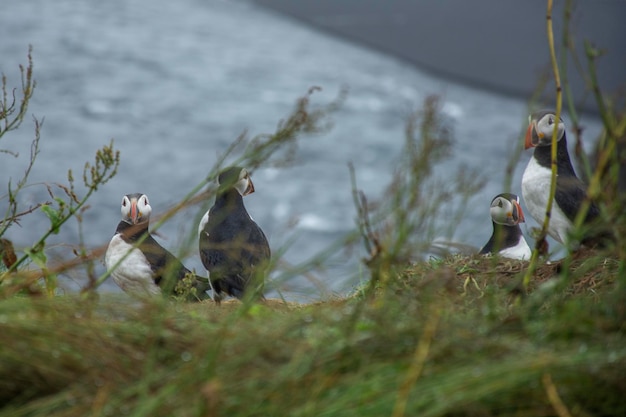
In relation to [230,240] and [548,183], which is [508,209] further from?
[230,240]

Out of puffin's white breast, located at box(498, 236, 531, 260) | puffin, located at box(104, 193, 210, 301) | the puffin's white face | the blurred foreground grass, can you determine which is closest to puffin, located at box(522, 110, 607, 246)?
puffin's white breast, located at box(498, 236, 531, 260)

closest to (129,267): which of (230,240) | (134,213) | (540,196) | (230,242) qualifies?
(134,213)

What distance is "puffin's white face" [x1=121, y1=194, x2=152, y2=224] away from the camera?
173 inches

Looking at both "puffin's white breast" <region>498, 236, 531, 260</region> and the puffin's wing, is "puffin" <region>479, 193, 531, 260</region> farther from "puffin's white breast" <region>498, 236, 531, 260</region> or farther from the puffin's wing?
the puffin's wing

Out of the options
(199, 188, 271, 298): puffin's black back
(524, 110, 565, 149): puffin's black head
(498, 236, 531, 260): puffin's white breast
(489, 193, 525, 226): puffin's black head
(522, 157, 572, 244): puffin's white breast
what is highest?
(524, 110, 565, 149): puffin's black head

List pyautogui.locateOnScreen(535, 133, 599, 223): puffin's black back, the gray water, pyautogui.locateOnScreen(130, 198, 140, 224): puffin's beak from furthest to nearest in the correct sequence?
the gray water, pyautogui.locateOnScreen(130, 198, 140, 224): puffin's beak, pyautogui.locateOnScreen(535, 133, 599, 223): puffin's black back

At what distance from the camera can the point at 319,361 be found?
175cm

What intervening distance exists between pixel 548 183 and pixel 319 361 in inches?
106

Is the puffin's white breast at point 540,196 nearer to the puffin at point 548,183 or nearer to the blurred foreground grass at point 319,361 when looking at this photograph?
the puffin at point 548,183

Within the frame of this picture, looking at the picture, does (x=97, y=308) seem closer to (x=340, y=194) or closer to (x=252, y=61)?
(x=340, y=194)

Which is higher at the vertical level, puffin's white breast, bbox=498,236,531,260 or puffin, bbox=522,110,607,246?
puffin, bbox=522,110,607,246

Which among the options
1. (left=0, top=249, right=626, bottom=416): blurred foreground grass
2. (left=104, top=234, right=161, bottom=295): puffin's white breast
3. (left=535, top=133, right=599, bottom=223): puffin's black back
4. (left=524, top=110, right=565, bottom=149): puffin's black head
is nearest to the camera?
(left=0, top=249, right=626, bottom=416): blurred foreground grass

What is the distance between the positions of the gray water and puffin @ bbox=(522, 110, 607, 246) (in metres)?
7.79

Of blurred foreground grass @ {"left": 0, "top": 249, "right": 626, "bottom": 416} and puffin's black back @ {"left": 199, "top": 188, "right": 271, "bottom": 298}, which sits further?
puffin's black back @ {"left": 199, "top": 188, "right": 271, "bottom": 298}
